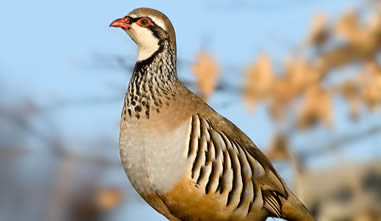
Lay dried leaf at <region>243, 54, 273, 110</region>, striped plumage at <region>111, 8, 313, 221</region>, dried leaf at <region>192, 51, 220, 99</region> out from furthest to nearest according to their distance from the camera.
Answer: dried leaf at <region>243, 54, 273, 110</region>, dried leaf at <region>192, 51, 220, 99</region>, striped plumage at <region>111, 8, 313, 221</region>

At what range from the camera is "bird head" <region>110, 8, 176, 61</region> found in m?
3.06

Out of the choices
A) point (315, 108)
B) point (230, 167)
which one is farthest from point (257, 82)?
point (230, 167)

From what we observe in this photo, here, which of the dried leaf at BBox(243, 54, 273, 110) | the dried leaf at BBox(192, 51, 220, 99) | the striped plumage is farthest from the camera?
the dried leaf at BBox(243, 54, 273, 110)

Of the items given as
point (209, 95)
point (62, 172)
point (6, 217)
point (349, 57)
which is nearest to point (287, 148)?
point (349, 57)

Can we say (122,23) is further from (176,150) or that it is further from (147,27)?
(176,150)

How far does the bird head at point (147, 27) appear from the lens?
121 inches

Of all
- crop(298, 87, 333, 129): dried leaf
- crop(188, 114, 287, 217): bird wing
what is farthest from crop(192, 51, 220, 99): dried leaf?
crop(298, 87, 333, 129): dried leaf

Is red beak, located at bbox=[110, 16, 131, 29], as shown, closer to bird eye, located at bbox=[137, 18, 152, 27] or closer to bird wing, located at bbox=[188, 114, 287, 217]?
bird eye, located at bbox=[137, 18, 152, 27]

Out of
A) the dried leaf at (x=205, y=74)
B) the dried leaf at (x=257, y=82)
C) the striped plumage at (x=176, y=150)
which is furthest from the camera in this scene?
the dried leaf at (x=257, y=82)

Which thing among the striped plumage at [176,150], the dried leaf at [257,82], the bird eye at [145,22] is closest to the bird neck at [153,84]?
the striped plumage at [176,150]

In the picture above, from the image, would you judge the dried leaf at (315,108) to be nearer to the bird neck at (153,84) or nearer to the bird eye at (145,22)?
the bird neck at (153,84)

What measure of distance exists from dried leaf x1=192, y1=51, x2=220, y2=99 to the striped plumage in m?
0.51

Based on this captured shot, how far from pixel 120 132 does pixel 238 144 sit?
0.54 metres

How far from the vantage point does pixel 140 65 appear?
10.4 ft
